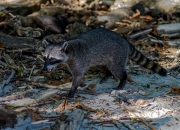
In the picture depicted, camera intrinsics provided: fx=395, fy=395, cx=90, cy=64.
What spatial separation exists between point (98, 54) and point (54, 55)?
1085mm

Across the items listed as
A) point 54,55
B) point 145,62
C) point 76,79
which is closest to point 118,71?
point 145,62

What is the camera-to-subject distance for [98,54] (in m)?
7.31

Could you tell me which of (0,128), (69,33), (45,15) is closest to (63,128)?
(0,128)

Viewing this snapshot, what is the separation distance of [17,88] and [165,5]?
24.1 feet

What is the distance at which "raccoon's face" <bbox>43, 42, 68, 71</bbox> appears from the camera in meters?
6.44

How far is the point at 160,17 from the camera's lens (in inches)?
474

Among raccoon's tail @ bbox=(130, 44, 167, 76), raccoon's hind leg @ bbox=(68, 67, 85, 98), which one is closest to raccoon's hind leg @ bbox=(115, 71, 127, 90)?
raccoon's tail @ bbox=(130, 44, 167, 76)

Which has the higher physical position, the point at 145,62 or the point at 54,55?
the point at 54,55

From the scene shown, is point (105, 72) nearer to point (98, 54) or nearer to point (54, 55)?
point (98, 54)

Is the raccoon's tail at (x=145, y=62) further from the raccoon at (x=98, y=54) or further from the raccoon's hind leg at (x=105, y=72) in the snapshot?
the raccoon's hind leg at (x=105, y=72)

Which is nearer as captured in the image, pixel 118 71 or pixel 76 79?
pixel 76 79

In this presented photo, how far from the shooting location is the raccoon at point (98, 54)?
6.85 metres

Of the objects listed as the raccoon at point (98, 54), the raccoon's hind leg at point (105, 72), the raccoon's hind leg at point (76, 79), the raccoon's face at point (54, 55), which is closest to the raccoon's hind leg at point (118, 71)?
the raccoon at point (98, 54)

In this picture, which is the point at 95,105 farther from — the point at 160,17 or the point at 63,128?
the point at 160,17
